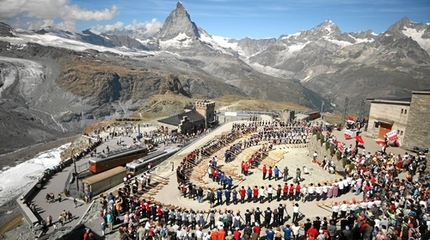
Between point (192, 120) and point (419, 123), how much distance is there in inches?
1692

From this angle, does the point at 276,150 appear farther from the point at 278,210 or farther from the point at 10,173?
the point at 10,173

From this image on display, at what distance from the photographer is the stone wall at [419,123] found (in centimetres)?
3338

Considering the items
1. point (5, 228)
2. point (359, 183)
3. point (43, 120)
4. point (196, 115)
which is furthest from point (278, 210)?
point (43, 120)

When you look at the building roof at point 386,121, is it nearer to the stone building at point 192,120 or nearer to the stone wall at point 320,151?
the stone wall at point 320,151

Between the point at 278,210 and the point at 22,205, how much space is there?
98.0ft

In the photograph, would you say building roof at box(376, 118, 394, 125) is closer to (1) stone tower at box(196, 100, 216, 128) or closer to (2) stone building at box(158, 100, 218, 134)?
(2) stone building at box(158, 100, 218, 134)

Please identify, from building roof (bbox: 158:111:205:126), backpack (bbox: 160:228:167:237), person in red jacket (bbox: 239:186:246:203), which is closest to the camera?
backpack (bbox: 160:228:167:237)

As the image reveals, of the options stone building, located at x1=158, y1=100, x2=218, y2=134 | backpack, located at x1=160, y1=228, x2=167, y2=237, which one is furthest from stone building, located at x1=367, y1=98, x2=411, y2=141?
stone building, located at x1=158, y1=100, x2=218, y2=134

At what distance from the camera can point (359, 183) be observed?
23.9 meters

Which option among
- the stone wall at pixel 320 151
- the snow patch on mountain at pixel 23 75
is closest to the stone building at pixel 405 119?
the stone wall at pixel 320 151

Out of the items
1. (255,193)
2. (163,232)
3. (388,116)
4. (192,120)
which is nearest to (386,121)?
(388,116)

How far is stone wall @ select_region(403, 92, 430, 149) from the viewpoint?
33375mm

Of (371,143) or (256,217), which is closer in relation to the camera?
(256,217)

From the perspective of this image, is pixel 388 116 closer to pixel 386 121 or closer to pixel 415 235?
pixel 386 121
